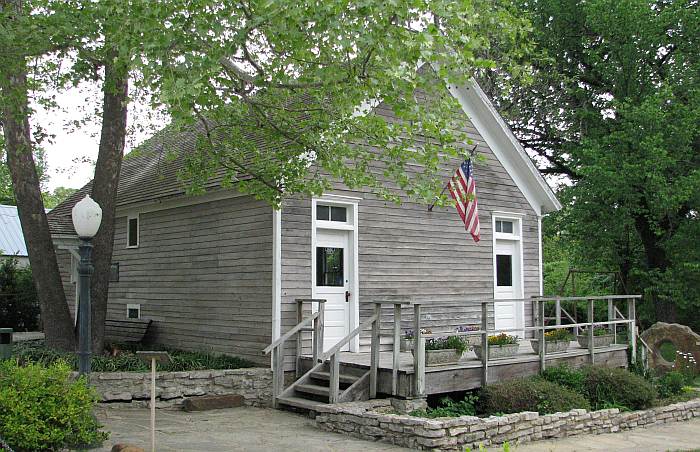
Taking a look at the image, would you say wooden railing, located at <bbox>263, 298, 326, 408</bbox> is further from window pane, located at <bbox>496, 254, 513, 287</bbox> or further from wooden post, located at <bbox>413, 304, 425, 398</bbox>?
window pane, located at <bbox>496, 254, 513, 287</bbox>

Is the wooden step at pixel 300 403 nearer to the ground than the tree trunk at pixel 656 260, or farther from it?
nearer to the ground

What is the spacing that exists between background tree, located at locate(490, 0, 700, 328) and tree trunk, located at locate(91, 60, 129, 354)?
1014cm

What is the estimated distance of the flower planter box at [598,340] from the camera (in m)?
13.9

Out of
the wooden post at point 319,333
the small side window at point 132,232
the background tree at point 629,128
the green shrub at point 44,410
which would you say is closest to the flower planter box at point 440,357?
the wooden post at point 319,333

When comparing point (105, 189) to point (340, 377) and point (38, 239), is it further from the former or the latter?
point (340, 377)

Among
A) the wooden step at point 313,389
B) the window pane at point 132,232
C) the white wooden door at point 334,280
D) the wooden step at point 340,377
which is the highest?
the window pane at point 132,232

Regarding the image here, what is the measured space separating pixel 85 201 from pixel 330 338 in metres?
5.59

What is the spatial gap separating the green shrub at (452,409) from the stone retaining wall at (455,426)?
1.90 feet

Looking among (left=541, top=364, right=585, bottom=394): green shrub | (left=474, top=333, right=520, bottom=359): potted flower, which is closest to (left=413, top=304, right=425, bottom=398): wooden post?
(left=474, top=333, right=520, bottom=359): potted flower

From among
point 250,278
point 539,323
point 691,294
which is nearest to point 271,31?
point 250,278

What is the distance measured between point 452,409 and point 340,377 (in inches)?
73.9

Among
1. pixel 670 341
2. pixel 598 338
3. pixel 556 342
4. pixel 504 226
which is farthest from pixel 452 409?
pixel 670 341

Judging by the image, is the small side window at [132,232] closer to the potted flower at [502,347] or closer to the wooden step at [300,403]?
the wooden step at [300,403]

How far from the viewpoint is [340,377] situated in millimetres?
11539
